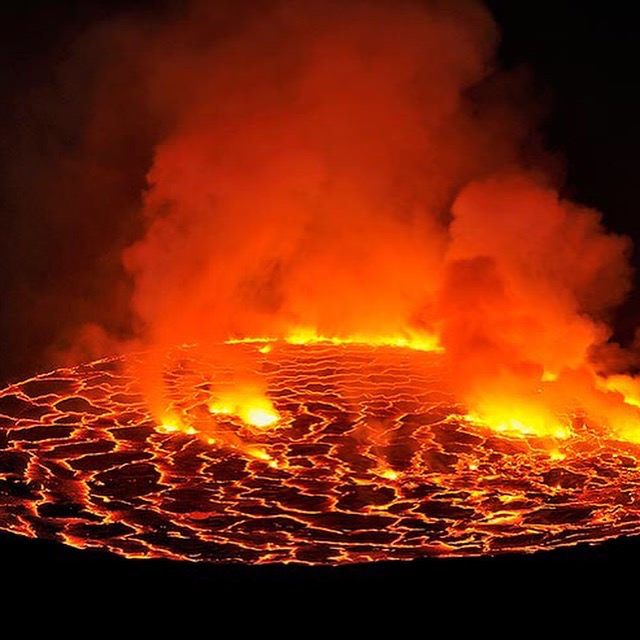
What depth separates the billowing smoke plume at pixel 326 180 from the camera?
32.3 feet

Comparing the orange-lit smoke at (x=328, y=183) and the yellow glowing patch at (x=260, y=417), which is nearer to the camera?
the yellow glowing patch at (x=260, y=417)

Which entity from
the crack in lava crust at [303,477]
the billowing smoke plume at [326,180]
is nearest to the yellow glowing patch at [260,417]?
the crack in lava crust at [303,477]

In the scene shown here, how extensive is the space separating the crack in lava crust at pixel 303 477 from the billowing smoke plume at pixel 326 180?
2.03 meters

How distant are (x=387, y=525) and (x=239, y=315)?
5480 millimetres

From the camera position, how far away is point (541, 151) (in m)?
10.2

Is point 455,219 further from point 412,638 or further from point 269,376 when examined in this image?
point 412,638

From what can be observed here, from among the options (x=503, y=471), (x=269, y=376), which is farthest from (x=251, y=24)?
(x=503, y=471)

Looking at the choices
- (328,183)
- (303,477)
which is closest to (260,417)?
(303,477)

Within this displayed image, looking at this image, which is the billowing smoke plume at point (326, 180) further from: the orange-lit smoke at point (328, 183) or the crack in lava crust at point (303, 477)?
the crack in lava crust at point (303, 477)

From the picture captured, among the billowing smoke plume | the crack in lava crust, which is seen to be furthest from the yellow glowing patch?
the billowing smoke plume

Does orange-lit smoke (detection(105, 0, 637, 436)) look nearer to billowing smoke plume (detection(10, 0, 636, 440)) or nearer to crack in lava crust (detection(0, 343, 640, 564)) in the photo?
billowing smoke plume (detection(10, 0, 636, 440))

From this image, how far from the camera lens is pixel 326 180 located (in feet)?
33.9

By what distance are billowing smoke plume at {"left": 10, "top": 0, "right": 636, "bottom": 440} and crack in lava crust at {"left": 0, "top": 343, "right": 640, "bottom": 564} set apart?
203 cm

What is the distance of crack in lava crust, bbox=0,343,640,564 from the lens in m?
4.89
